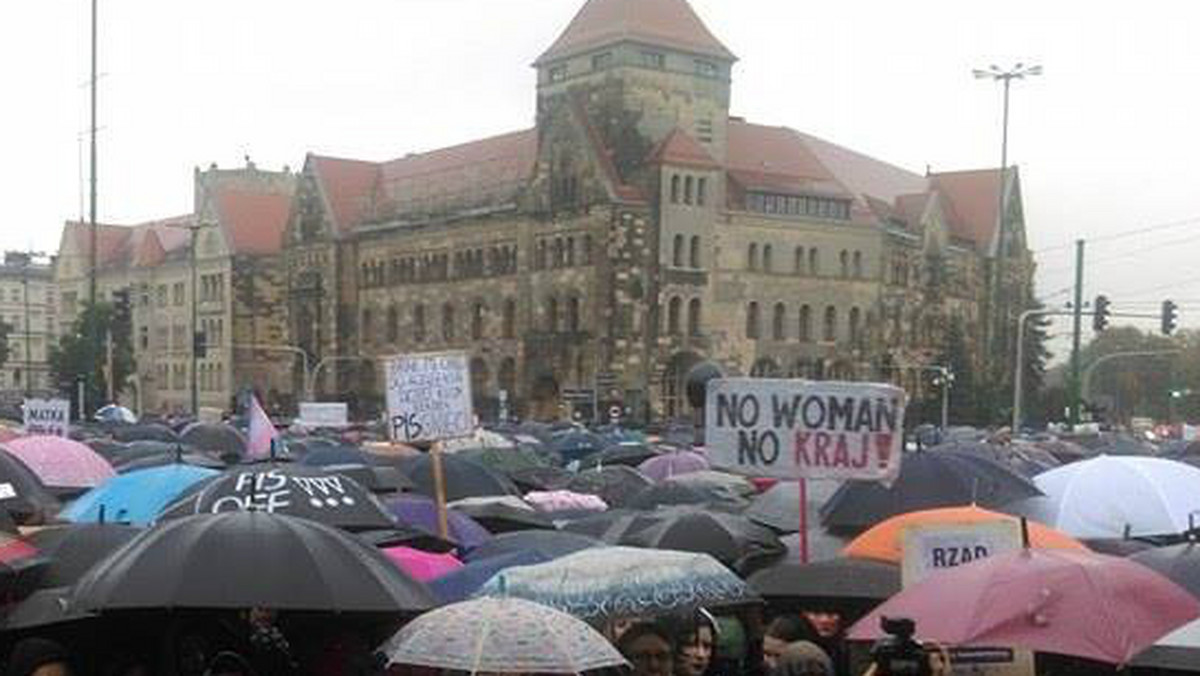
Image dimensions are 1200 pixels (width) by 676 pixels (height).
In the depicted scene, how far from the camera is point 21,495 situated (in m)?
10.9

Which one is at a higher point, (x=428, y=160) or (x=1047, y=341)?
(x=428, y=160)

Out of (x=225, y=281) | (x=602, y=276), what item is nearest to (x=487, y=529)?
(x=602, y=276)

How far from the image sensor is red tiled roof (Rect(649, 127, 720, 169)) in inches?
2788

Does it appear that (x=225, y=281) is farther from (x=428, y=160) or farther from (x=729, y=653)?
(x=729, y=653)

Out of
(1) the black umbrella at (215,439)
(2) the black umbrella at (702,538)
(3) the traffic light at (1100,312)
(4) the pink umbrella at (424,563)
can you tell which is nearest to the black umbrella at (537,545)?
(4) the pink umbrella at (424,563)

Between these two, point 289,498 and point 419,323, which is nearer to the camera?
point 289,498

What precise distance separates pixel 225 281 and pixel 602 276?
35485 mm

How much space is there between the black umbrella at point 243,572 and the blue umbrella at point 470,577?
3.09ft

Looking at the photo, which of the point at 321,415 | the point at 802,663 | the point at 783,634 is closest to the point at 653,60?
the point at 321,415

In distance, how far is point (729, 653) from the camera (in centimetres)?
781

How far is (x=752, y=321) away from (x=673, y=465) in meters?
56.6

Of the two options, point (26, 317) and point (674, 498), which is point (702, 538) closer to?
point (674, 498)

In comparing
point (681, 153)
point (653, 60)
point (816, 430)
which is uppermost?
point (653, 60)

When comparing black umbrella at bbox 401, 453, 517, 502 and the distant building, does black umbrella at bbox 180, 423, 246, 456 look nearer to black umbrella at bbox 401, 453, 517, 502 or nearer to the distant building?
black umbrella at bbox 401, 453, 517, 502
